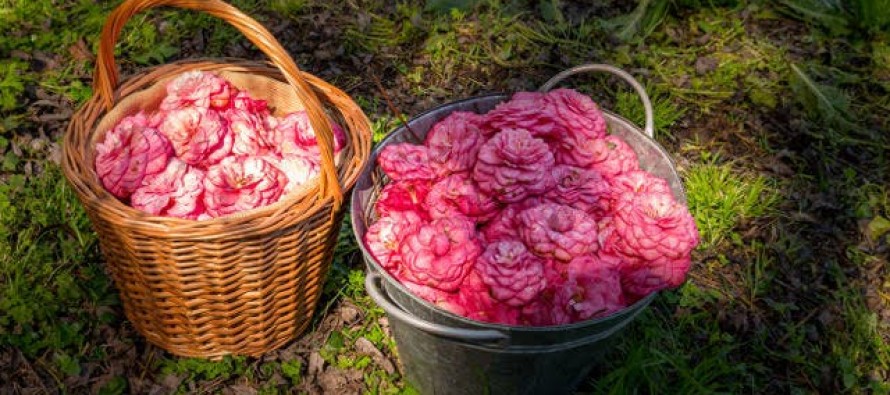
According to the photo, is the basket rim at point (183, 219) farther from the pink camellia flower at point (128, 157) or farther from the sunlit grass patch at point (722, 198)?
the sunlit grass patch at point (722, 198)

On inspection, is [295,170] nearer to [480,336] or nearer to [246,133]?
[246,133]

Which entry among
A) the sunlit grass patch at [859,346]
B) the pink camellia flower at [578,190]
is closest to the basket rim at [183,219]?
the pink camellia flower at [578,190]

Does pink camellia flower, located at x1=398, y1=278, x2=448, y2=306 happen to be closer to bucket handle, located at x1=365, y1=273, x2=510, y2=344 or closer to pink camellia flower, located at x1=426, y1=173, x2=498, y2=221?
bucket handle, located at x1=365, y1=273, x2=510, y2=344

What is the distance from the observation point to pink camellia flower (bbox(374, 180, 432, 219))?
2.08m

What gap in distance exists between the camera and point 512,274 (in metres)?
1.82

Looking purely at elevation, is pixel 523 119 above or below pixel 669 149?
above

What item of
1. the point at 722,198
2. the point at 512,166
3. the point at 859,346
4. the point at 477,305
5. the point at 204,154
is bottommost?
the point at 859,346

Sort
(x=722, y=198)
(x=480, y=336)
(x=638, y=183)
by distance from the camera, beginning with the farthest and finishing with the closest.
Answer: (x=722, y=198), (x=638, y=183), (x=480, y=336)

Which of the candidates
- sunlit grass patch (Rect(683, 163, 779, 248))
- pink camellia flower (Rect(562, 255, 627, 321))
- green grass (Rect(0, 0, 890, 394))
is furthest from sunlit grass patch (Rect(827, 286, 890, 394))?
pink camellia flower (Rect(562, 255, 627, 321))

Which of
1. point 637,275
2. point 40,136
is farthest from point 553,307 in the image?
point 40,136

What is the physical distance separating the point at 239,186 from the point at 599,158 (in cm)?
103

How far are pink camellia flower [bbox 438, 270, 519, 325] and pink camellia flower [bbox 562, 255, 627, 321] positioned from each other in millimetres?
154

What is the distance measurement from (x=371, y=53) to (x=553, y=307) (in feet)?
6.63

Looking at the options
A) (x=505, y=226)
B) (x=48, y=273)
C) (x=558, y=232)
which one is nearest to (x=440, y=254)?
(x=505, y=226)
